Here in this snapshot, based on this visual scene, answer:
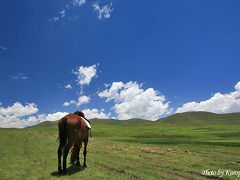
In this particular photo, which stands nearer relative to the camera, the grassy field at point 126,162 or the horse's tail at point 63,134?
the horse's tail at point 63,134

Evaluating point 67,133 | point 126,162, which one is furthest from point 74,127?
point 126,162

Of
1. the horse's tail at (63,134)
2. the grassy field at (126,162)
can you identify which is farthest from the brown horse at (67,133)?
the grassy field at (126,162)

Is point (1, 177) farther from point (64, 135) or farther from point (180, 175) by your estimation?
point (180, 175)

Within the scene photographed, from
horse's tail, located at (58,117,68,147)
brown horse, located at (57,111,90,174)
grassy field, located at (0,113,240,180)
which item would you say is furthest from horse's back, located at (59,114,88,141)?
grassy field, located at (0,113,240,180)

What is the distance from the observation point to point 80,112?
13742mm

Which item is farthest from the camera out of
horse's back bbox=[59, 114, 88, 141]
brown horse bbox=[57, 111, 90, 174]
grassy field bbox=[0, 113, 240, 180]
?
horse's back bbox=[59, 114, 88, 141]

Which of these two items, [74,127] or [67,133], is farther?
[74,127]

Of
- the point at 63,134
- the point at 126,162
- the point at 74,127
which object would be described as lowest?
the point at 126,162

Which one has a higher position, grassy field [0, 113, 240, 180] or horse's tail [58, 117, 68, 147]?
horse's tail [58, 117, 68, 147]

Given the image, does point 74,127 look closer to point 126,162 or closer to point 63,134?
point 63,134

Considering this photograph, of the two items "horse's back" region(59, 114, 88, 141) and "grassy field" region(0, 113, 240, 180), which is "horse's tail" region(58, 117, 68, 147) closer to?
"horse's back" region(59, 114, 88, 141)

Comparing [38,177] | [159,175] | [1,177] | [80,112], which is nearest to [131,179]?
[159,175]

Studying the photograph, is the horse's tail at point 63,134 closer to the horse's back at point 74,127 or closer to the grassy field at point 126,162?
the horse's back at point 74,127

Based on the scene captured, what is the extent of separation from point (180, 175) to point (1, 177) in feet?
40.7
